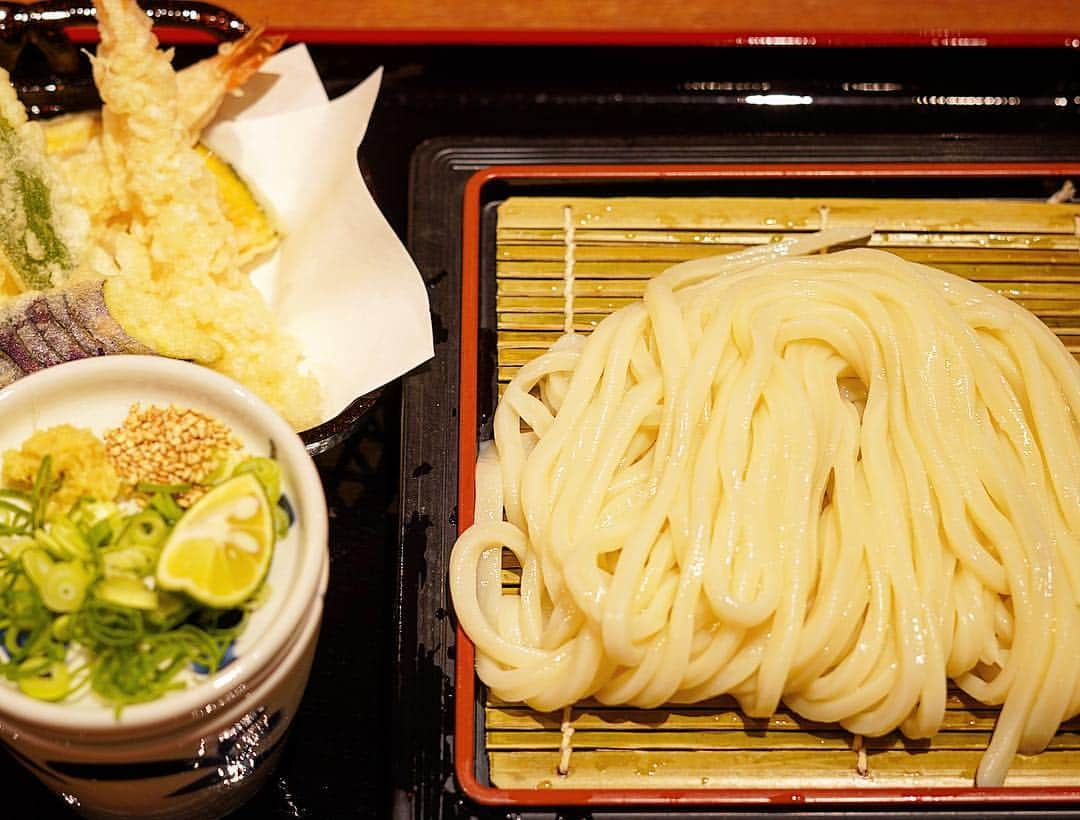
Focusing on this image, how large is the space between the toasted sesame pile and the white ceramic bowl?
0.13 feet

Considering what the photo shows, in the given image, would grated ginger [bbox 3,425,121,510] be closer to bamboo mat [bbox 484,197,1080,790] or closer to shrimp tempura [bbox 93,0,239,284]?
shrimp tempura [bbox 93,0,239,284]

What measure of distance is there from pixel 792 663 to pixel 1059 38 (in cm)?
201

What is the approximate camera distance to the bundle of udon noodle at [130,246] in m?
2.24

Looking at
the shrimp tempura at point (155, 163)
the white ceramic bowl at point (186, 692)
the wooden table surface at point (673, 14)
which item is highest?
the wooden table surface at point (673, 14)

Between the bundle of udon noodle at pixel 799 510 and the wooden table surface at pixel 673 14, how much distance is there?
1294 millimetres

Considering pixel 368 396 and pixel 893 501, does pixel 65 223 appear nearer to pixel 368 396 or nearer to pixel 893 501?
pixel 368 396

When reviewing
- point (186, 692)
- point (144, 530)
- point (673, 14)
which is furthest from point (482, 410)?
point (673, 14)

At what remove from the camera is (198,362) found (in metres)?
2.30

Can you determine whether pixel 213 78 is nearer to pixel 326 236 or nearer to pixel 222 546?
pixel 326 236

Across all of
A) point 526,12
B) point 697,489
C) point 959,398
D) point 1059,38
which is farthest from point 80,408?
point 1059,38

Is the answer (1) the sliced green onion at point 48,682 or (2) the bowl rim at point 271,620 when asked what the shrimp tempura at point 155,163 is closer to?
(2) the bowl rim at point 271,620

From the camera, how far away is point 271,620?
163 centimetres

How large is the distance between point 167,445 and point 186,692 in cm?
44

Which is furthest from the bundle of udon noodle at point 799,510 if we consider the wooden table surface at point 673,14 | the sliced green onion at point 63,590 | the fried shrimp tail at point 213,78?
the wooden table surface at point 673,14
